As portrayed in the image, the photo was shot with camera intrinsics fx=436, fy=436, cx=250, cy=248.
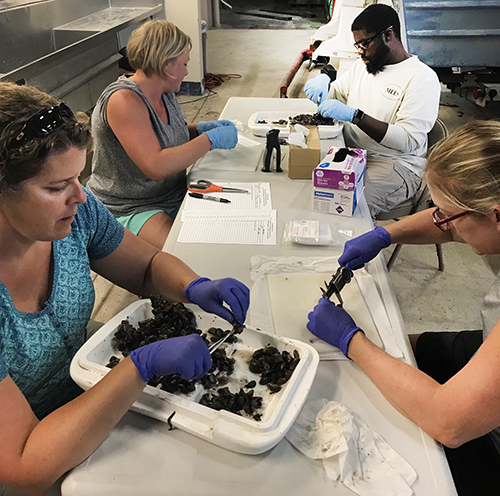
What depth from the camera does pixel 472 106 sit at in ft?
17.0

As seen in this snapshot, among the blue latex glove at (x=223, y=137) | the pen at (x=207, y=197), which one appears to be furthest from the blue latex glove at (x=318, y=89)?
the pen at (x=207, y=197)

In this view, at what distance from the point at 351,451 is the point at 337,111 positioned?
5.94 feet

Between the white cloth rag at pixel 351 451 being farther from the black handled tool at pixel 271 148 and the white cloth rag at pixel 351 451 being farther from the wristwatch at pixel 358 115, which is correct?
the wristwatch at pixel 358 115

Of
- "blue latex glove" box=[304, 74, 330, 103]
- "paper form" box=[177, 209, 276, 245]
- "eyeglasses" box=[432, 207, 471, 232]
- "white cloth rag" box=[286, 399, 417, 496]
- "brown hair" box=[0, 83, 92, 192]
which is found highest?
"brown hair" box=[0, 83, 92, 192]

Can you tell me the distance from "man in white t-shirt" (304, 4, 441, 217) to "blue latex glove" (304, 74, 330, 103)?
0.28m

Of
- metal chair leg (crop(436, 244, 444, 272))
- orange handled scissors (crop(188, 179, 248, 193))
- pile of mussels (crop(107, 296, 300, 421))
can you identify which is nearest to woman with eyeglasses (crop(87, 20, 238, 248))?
orange handled scissors (crop(188, 179, 248, 193))

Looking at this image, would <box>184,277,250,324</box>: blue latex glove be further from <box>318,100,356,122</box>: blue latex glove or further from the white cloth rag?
<box>318,100,356,122</box>: blue latex glove

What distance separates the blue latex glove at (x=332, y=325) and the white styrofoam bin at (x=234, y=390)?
0.12 m

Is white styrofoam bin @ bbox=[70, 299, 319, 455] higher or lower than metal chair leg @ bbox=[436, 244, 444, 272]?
higher

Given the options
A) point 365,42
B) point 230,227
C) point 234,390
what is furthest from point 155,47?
point 234,390

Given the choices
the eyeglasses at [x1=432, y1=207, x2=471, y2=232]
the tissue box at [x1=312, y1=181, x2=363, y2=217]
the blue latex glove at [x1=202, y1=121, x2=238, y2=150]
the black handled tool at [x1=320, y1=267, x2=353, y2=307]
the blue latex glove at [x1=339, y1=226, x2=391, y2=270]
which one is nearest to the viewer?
the eyeglasses at [x1=432, y1=207, x2=471, y2=232]

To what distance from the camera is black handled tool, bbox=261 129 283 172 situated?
199cm

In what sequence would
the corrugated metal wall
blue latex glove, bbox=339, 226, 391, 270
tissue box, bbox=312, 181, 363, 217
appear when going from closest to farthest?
1. blue latex glove, bbox=339, 226, 391, 270
2. tissue box, bbox=312, 181, 363, 217
3. the corrugated metal wall

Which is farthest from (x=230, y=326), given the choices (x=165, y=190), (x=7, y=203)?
(x=165, y=190)
